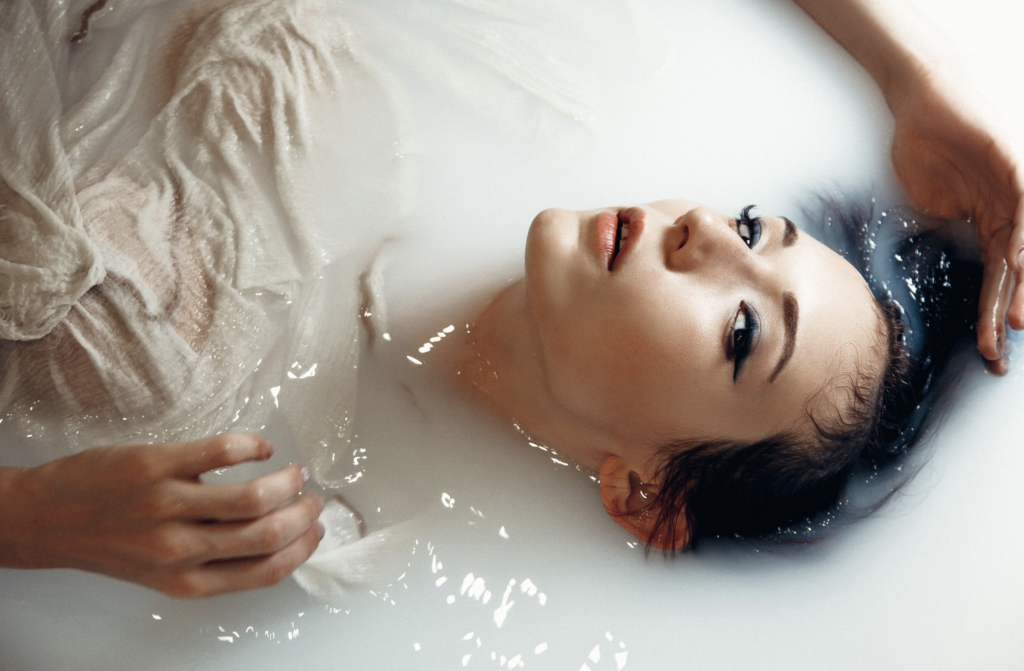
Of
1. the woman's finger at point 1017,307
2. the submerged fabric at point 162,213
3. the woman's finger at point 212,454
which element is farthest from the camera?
the woman's finger at point 1017,307

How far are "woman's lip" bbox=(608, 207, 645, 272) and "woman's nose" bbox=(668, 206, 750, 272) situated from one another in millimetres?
45

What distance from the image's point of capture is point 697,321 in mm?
847

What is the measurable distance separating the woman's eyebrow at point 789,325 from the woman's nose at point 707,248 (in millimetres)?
67

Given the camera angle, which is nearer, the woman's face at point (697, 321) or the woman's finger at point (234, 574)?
the woman's finger at point (234, 574)

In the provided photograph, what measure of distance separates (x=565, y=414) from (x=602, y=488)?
4.2 inches

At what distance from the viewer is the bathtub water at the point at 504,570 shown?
935 millimetres

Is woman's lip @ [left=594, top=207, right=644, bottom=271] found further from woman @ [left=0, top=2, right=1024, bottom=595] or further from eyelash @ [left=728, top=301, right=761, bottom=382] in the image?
eyelash @ [left=728, top=301, right=761, bottom=382]

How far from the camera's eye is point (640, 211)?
938 millimetres

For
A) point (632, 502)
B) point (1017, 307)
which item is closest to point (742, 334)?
point (632, 502)

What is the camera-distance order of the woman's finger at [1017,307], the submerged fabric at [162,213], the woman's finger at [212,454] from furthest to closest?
the woman's finger at [1017,307] → the submerged fabric at [162,213] → the woman's finger at [212,454]

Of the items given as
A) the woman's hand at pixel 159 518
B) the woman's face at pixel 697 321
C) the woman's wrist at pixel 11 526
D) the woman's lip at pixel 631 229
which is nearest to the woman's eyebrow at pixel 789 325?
the woman's face at pixel 697 321

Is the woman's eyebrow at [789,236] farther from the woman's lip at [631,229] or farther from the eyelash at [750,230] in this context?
the woman's lip at [631,229]

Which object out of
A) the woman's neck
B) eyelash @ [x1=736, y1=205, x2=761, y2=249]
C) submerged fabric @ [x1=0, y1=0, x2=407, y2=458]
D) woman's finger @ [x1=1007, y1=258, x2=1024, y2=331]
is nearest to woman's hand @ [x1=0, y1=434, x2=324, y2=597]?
submerged fabric @ [x1=0, y1=0, x2=407, y2=458]

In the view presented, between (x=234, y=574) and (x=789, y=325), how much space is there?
62 centimetres
